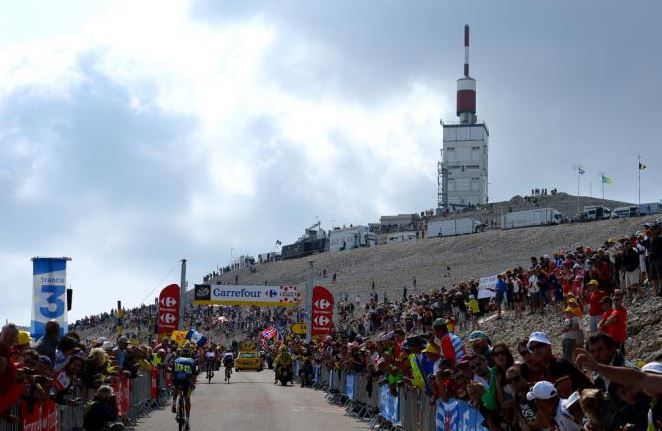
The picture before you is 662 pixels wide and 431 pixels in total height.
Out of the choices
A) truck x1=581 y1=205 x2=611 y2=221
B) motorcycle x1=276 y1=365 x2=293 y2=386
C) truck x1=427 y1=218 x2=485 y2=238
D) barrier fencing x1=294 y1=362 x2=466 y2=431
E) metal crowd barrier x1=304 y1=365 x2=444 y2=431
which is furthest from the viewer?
truck x1=427 y1=218 x2=485 y2=238

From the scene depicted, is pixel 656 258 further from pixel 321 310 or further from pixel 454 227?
pixel 454 227

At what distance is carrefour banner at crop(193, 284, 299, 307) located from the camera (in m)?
58.8

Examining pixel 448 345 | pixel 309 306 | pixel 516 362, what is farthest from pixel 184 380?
pixel 309 306

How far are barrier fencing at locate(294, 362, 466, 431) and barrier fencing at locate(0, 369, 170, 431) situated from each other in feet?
16.0

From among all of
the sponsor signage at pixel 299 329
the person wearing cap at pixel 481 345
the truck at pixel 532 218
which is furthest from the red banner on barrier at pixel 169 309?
the truck at pixel 532 218

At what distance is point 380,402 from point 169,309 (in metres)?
24.8

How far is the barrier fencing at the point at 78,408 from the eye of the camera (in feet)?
35.1

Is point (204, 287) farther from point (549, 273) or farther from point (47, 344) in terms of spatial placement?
point (47, 344)

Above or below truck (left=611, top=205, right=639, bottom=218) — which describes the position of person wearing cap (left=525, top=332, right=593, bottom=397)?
below

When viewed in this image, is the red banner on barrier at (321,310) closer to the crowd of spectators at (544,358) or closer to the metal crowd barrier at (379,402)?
the crowd of spectators at (544,358)

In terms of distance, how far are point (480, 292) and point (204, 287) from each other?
2811cm

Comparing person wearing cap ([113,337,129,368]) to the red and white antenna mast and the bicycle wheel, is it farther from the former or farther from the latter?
the red and white antenna mast

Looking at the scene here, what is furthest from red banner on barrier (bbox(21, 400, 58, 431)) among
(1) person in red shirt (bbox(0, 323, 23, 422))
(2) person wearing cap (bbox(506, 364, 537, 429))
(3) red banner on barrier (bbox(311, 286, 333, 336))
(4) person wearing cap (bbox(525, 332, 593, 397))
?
(3) red banner on barrier (bbox(311, 286, 333, 336))

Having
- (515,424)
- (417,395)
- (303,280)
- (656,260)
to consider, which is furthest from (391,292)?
(515,424)
